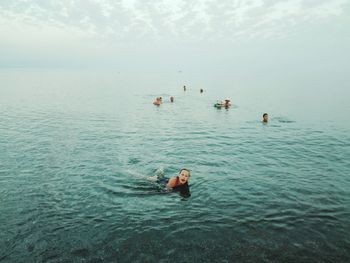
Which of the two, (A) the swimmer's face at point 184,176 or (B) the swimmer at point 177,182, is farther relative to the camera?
(B) the swimmer at point 177,182

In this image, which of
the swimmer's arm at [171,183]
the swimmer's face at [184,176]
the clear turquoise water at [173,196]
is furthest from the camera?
the swimmer's arm at [171,183]

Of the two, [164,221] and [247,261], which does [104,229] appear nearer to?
[164,221]

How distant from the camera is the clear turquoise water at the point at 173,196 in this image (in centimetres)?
1404

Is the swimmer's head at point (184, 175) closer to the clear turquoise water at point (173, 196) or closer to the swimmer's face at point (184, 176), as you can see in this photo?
the swimmer's face at point (184, 176)

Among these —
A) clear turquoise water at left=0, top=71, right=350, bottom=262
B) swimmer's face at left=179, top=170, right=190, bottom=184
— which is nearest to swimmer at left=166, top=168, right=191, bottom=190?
swimmer's face at left=179, top=170, right=190, bottom=184

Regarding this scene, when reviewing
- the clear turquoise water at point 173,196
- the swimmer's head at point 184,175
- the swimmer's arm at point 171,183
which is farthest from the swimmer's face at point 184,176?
the clear turquoise water at point 173,196

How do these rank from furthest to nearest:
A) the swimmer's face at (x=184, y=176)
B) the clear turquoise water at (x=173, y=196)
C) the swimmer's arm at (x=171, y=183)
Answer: the swimmer's arm at (x=171, y=183), the swimmer's face at (x=184, y=176), the clear turquoise water at (x=173, y=196)

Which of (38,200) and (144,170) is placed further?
(144,170)

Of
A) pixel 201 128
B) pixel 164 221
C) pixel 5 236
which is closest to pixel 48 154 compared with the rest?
pixel 5 236

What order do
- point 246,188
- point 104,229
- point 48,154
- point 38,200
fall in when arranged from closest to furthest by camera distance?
point 104,229
point 38,200
point 246,188
point 48,154

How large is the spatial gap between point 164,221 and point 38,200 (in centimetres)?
769

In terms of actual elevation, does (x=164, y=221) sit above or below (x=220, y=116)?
below

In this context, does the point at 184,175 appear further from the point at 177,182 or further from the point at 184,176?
the point at 177,182

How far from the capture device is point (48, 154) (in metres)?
27.9
